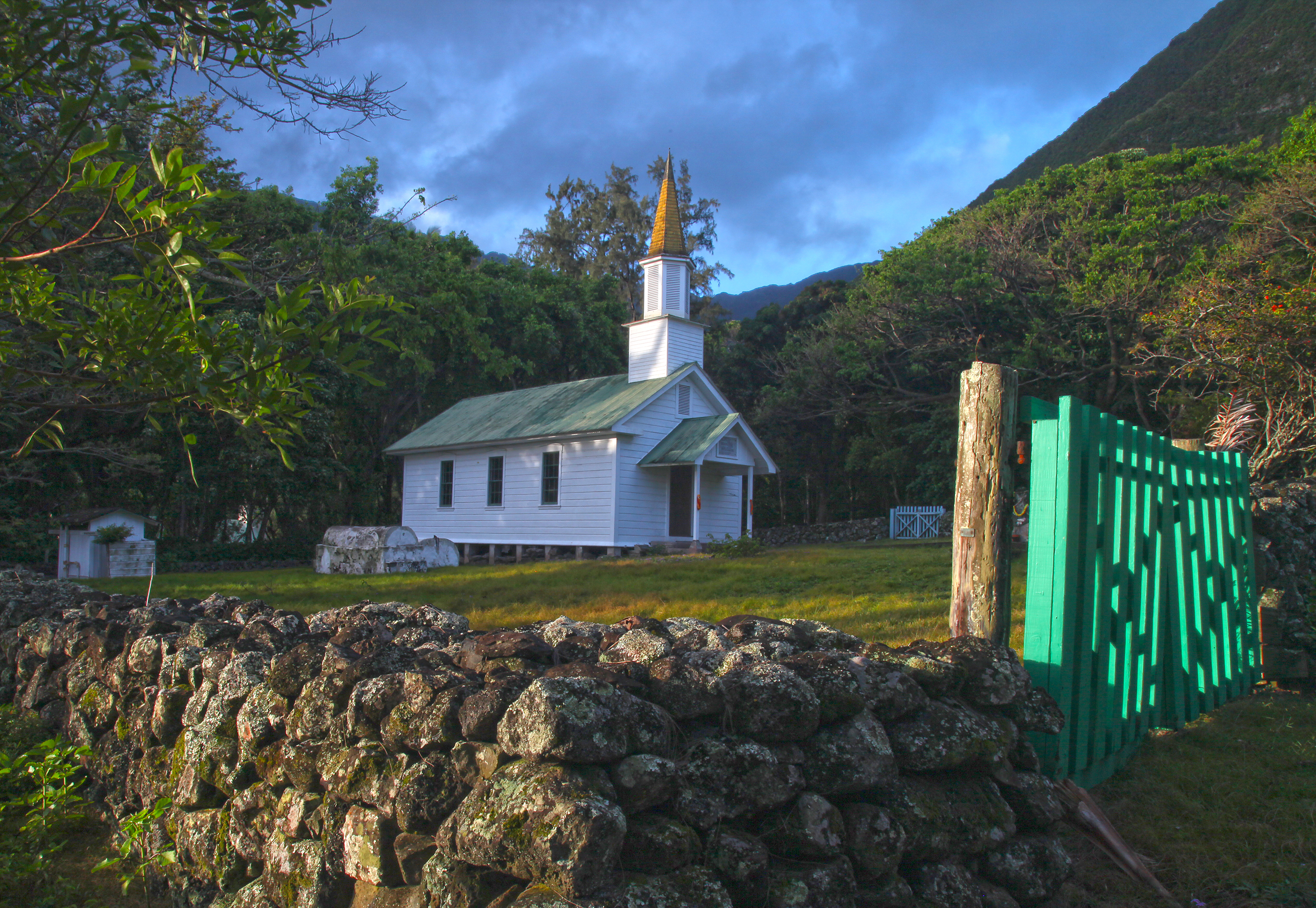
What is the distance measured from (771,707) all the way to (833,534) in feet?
81.3

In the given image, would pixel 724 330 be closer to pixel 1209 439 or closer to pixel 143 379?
pixel 1209 439

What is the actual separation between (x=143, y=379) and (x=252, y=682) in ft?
4.09

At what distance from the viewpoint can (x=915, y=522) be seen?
26.1 metres

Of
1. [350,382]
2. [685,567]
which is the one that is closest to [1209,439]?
[685,567]

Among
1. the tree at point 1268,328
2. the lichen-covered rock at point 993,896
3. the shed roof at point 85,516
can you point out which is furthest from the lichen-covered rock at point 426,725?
the shed roof at point 85,516

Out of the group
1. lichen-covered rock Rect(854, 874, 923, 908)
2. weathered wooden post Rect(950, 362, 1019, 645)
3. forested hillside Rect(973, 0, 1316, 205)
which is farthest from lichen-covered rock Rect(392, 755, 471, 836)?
forested hillside Rect(973, 0, 1316, 205)

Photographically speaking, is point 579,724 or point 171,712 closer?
point 579,724

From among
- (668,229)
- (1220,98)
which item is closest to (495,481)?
(668,229)

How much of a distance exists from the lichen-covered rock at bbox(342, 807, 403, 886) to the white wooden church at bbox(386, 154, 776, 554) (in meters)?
16.9

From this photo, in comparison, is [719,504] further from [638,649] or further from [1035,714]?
[638,649]

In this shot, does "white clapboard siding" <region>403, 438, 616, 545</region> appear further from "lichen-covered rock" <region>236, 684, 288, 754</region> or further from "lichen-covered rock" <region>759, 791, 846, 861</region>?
"lichen-covered rock" <region>759, 791, 846, 861</region>

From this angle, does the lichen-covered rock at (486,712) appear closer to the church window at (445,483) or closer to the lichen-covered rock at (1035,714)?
the lichen-covered rock at (1035,714)

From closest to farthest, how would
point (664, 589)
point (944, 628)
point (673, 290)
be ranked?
point (944, 628) < point (664, 589) < point (673, 290)

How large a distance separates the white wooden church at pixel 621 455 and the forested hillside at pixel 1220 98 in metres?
15.9
